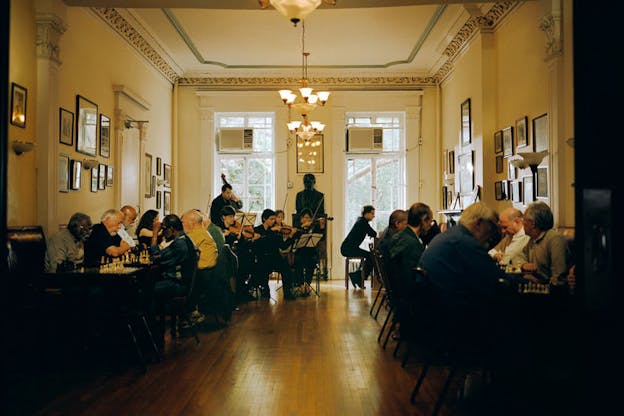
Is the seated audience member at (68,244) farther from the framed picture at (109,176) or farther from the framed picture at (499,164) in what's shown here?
the framed picture at (499,164)

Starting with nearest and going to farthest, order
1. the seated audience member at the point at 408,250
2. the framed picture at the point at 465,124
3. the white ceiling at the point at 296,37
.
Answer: the seated audience member at the point at 408,250, the white ceiling at the point at 296,37, the framed picture at the point at 465,124

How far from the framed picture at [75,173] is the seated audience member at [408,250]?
434cm

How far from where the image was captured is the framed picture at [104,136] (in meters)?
8.41

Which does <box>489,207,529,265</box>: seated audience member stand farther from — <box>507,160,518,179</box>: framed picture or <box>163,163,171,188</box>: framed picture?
<box>163,163,171,188</box>: framed picture

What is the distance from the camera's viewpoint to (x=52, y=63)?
22.0ft

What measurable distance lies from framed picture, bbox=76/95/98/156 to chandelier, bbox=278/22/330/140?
9.53 feet

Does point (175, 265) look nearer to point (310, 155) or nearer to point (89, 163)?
point (89, 163)

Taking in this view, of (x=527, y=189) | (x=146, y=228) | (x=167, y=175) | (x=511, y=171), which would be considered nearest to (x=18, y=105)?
(x=146, y=228)

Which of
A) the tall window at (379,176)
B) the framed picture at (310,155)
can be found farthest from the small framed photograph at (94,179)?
the tall window at (379,176)

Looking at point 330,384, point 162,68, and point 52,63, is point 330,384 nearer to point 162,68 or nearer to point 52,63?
point 52,63

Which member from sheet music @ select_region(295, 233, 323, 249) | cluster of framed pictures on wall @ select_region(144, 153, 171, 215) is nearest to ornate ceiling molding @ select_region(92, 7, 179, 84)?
cluster of framed pictures on wall @ select_region(144, 153, 171, 215)

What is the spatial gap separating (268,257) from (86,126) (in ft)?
11.0

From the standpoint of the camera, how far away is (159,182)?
37.1 feet

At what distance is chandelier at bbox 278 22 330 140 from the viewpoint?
9.22 m
